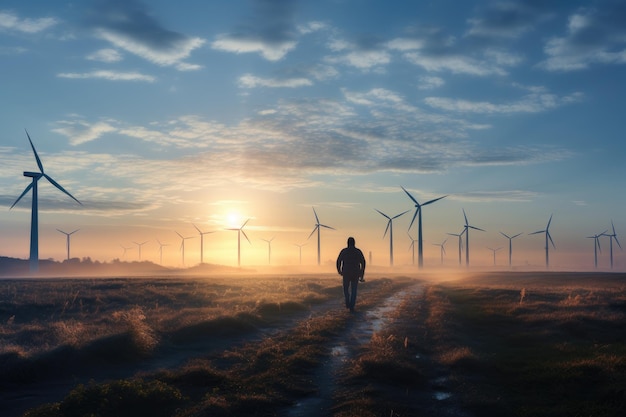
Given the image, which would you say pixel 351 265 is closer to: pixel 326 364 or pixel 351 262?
pixel 351 262

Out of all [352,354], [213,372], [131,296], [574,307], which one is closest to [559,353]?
[352,354]

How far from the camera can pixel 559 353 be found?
1611cm

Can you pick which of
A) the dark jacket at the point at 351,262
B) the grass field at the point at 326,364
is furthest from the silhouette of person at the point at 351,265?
the grass field at the point at 326,364

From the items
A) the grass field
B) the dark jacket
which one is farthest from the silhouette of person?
the grass field

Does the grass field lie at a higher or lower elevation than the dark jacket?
lower

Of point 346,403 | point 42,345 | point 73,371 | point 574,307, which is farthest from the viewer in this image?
point 574,307

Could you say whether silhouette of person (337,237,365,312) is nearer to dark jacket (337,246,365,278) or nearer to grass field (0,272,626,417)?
dark jacket (337,246,365,278)

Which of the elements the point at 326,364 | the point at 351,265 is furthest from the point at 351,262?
the point at 326,364

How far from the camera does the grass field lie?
424 inches

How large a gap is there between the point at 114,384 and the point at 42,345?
26.2 ft

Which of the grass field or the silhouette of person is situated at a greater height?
the silhouette of person

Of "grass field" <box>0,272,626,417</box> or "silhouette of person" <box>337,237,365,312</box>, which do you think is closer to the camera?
"grass field" <box>0,272,626,417</box>

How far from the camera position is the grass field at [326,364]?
1078 cm

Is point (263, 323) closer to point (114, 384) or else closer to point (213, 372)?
point (213, 372)
